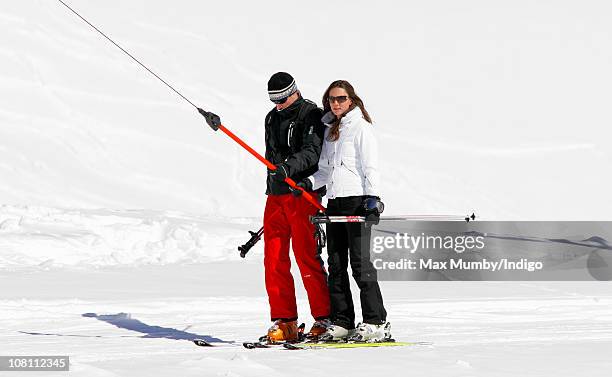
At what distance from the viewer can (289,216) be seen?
5.96 meters

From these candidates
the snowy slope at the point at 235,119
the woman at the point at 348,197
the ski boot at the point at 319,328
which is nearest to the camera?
the woman at the point at 348,197

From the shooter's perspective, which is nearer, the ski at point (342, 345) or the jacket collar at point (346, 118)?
the ski at point (342, 345)

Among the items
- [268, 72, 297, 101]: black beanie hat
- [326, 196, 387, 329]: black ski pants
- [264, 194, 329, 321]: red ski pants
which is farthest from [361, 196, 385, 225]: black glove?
[268, 72, 297, 101]: black beanie hat

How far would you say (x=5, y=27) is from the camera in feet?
103

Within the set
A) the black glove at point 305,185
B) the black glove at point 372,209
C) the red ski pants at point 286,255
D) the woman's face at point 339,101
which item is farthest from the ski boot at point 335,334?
the woman's face at point 339,101

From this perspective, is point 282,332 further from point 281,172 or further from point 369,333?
point 281,172

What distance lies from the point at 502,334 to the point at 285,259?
173 cm

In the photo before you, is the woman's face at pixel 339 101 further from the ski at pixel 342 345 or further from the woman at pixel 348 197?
the ski at pixel 342 345

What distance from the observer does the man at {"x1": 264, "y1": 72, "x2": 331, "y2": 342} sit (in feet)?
19.4

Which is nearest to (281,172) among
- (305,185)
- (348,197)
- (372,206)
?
(305,185)

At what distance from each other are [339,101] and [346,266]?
1003mm

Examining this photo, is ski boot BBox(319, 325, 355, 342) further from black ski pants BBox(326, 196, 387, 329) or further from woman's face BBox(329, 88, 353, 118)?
woman's face BBox(329, 88, 353, 118)

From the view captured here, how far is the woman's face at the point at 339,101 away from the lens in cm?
587

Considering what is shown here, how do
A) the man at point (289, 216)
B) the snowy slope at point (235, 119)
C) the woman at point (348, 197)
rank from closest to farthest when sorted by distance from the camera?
the woman at point (348, 197) → the man at point (289, 216) → the snowy slope at point (235, 119)
